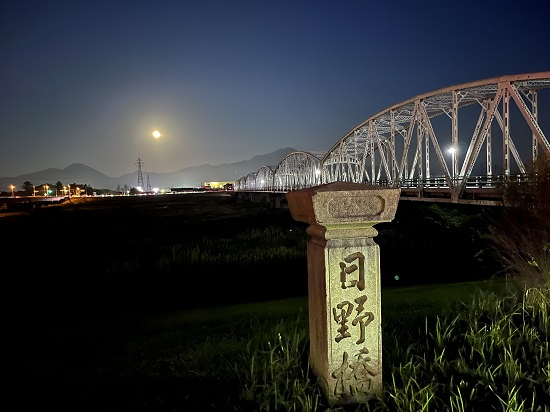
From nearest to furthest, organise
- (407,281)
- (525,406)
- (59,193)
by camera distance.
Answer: (525,406)
(407,281)
(59,193)

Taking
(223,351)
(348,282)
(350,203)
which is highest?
(350,203)

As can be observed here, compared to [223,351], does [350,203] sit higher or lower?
higher

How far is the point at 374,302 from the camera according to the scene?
401cm

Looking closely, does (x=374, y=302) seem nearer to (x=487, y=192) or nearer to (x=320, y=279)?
(x=320, y=279)

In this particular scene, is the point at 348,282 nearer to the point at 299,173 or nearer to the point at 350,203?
the point at 350,203

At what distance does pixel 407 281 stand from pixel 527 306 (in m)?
6.31

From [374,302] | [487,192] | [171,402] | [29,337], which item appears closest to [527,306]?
[374,302]

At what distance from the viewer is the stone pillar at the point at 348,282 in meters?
3.80

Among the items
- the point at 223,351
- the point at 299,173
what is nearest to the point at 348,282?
the point at 223,351

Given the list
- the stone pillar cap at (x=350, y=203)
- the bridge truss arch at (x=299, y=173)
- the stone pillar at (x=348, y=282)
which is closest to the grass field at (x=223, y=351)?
the stone pillar at (x=348, y=282)

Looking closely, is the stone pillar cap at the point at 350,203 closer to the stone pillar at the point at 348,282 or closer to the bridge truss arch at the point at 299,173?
the stone pillar at the point at 348,282

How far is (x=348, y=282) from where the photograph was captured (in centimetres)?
391

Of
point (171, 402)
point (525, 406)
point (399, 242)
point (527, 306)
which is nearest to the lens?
point (525, 406)

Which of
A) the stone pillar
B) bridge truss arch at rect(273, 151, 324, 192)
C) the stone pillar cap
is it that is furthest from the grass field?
bridge truss arch at rect(273, 151, 324, 192)
